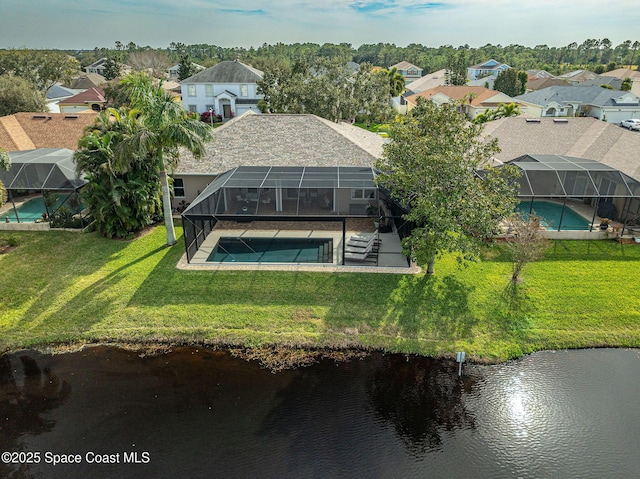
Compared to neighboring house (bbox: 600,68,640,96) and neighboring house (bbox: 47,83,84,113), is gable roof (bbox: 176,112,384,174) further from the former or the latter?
neighboring house (bbox: 600,68,640,96)

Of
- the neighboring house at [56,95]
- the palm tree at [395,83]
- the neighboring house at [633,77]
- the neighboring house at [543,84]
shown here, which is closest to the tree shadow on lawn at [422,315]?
the neighboring house at [56,95]

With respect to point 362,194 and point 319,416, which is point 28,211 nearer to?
point 362,194

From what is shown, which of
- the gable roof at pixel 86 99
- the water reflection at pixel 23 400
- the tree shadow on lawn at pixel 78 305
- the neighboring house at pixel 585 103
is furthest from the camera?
the gable roof at pixel 86 99

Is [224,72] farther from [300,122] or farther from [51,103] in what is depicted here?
[300,122]

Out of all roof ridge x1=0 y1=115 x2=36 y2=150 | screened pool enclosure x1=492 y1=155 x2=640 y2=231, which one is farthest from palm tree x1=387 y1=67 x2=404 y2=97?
roof ridge x1=0 y1=115 x2=36 y2=150

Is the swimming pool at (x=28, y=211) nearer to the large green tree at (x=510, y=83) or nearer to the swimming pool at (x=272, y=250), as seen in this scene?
the swimming pool at (x=272, y=250)

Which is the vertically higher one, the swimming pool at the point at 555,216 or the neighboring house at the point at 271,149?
the neighboring house at the point at 271,149
